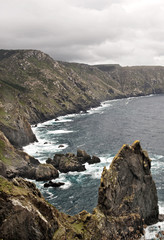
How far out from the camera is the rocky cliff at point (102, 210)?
2252 cm

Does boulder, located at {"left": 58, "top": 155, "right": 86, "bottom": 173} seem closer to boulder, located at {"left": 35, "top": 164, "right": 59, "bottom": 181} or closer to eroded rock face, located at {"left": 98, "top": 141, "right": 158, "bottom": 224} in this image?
boulder, located at {"left": 35, "top": 164, "right": 59, "bottom": 181}

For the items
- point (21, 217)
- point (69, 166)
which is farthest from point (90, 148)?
point (21, 217)

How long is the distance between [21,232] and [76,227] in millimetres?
12319

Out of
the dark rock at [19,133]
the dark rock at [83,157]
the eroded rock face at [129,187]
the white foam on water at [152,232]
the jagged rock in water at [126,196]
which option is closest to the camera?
the jagged rock in water at [126,196]

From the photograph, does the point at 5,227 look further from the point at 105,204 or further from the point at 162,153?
the point at 162,153

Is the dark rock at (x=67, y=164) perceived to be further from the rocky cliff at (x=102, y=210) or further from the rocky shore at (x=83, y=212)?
the rocky cliff at (x=102, y=210)

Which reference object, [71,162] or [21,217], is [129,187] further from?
[71,162]

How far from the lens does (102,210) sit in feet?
128

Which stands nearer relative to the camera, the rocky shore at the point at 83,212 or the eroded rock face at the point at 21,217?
the eroded rock face at the point at 21,217

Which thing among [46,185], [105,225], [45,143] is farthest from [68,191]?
[45,143]

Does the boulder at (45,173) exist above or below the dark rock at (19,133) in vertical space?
below

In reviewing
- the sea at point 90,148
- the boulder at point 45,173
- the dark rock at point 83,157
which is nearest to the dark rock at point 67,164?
the sea at point 90,148

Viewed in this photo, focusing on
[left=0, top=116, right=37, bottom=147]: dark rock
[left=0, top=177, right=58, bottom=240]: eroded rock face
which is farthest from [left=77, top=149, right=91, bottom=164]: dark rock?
[left=0, top=177, right=58, bottom=240]: eroded rock face

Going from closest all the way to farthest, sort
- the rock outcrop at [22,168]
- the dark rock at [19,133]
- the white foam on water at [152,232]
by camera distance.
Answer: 1. the white foam on water at [152,232]
2. the rock outcrop at [22,168]
3. the dark rock at [19,133]
